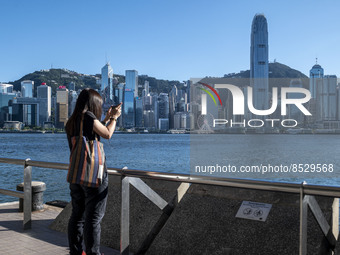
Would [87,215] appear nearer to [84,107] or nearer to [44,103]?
[84,107]

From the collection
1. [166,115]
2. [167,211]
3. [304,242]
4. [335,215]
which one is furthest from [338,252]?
[166,115]

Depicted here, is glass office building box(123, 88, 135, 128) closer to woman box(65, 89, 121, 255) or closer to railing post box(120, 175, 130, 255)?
railing post box(120, 175, 130, 255)

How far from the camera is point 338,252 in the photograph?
3395 mm

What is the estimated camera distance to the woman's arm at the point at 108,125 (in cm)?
330

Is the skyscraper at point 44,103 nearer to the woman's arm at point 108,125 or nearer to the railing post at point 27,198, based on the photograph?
the railing post at point 27,198

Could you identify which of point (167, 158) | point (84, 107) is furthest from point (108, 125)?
point (167, 158)

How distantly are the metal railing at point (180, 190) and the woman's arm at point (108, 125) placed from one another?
0.48 metres

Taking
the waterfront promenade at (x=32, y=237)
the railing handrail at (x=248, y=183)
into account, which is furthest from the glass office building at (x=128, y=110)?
the railing handrail at (x=248, y=183)

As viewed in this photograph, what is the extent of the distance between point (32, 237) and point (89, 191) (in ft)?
6.25

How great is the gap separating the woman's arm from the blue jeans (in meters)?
0.34

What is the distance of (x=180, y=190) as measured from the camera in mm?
4512

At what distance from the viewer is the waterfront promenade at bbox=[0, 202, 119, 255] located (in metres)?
4.23

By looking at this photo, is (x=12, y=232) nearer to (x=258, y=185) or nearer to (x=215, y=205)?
(x=215, y=205)

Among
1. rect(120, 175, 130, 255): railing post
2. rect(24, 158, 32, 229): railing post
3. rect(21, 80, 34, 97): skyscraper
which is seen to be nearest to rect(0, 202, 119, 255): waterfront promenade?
rect(24, 158, 32, 229): railing post
